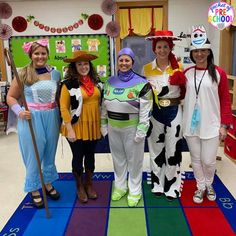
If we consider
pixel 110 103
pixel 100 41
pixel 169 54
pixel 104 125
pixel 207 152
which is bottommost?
pixel 207 152

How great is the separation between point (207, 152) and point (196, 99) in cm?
46

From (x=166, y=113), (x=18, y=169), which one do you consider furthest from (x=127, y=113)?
(x=18, y=169)

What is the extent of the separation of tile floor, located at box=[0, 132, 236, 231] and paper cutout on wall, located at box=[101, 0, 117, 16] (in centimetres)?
268

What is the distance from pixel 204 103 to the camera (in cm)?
223

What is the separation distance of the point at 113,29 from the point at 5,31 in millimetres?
2089

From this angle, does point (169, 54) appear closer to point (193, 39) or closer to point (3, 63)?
point (193, 39)

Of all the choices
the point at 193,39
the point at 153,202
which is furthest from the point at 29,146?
the point at 193,39

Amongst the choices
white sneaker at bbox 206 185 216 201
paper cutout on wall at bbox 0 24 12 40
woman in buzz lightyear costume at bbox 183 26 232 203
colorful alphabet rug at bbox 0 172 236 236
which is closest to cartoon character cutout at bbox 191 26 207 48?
woman in buzz lightyear costume at bbox 183 26 232 203

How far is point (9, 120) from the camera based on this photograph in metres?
2.43

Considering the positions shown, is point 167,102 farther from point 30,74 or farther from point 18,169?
point 18,169

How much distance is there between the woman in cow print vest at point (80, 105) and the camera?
7.35 feet

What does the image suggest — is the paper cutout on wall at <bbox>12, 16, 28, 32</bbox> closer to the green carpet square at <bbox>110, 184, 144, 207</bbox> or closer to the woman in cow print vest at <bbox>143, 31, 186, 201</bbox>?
the woman in cow print vest at <bbox>143, 31, 186, 201</bbox>

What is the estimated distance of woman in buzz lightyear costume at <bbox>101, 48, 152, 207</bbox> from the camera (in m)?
2.22

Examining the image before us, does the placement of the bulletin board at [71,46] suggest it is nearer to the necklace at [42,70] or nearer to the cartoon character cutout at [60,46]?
the cartoon character cutout at [60,46]
